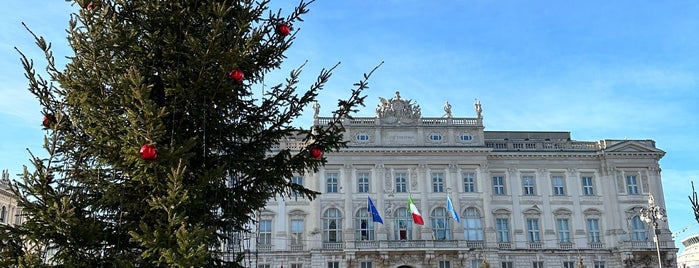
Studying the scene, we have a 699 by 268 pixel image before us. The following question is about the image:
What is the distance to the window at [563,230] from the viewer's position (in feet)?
159

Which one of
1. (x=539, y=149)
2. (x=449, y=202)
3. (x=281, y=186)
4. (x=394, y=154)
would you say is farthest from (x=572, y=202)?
(x=281, y=186)

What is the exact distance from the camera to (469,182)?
4834cm

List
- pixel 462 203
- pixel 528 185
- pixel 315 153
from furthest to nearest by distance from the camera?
pixel 528 185 → pixel 462 203 → pixel 315 153

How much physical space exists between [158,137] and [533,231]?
44663mm

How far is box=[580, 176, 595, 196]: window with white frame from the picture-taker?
4988 cm

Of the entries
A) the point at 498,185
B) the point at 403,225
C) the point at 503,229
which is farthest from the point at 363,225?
the point at 498,185

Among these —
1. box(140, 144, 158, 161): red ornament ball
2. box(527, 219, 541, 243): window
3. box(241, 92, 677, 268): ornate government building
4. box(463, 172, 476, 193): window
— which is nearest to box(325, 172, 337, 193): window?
box(241, 92, 677, 268): ornate government building

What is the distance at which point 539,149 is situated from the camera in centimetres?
5025

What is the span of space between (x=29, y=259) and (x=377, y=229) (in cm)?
3989

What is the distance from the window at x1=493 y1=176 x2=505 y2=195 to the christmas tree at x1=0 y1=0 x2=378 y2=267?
1623 inches

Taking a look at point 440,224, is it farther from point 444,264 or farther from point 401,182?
point 401,182

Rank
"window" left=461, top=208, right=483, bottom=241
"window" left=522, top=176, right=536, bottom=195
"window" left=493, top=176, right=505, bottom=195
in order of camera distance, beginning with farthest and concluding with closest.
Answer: "window" left=522, top=176, right=536, bottom=195, "window" left=493, top=176, right=505, bottom=195, "window" left=461, top=208, right=483, bottom=241

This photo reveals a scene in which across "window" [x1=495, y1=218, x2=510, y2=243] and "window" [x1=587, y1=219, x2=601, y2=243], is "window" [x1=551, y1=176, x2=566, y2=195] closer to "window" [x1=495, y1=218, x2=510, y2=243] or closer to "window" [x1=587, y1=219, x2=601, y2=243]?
"window" [x1=587, y1=219, x2=601, y2=243]

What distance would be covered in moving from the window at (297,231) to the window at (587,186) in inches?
905
